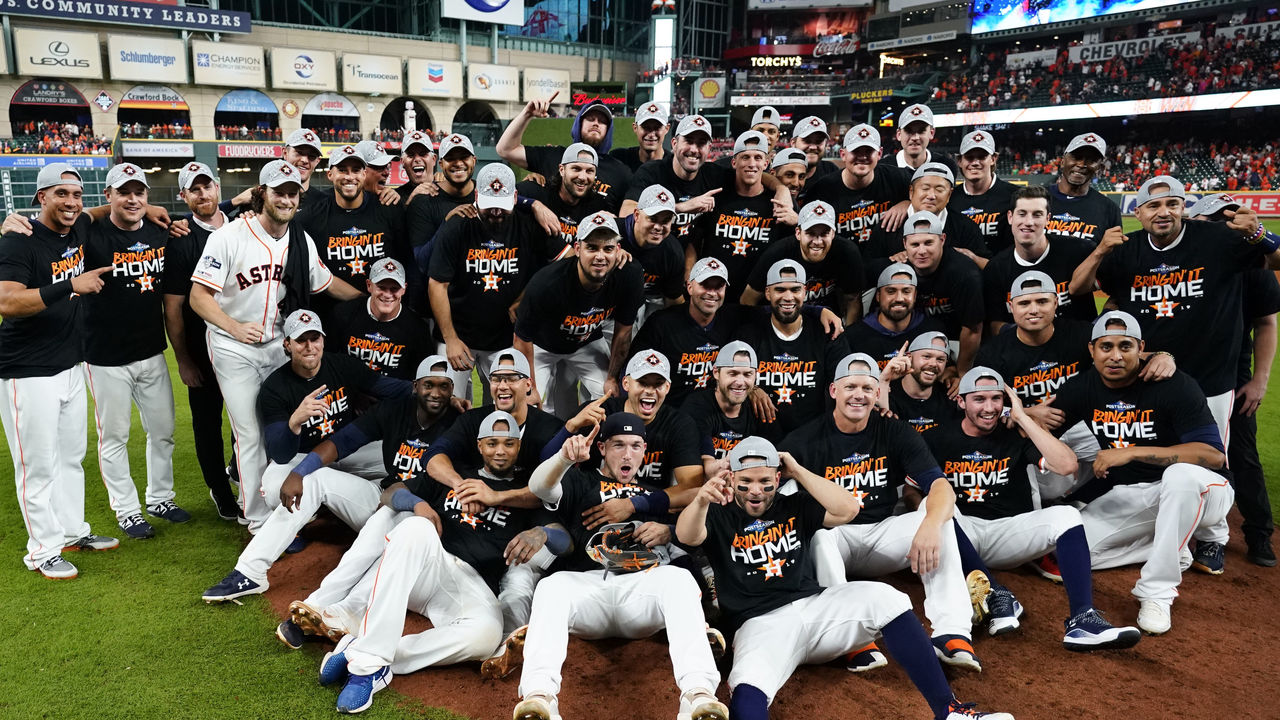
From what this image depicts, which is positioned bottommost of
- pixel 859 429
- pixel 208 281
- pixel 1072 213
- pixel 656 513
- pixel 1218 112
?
pixel 656 513

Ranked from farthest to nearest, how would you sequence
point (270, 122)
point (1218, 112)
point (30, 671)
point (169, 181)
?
point (270, 122)
point (169, 181)
point (1218, 112)
point (30, 671)

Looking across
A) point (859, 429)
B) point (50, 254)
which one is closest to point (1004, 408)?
point (859, 429)

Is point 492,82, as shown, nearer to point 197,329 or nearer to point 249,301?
point 197,329

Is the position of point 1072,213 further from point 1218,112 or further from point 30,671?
point 1218,112

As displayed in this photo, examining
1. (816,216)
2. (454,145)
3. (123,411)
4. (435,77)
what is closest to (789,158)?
(816,216)

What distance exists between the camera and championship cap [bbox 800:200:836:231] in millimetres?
6160

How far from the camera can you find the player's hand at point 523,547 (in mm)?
4734

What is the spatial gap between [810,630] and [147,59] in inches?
1712

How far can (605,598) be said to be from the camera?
4559 millimetres

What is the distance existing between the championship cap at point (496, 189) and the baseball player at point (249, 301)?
135cm

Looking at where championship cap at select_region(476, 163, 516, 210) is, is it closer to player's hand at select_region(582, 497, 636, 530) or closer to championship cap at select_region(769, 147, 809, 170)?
championship cap at select_region(769, 147, 809, 170)

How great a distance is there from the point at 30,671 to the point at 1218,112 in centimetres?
4237

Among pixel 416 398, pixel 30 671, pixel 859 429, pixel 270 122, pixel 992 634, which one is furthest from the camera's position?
pixel 270 122

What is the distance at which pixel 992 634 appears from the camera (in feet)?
16.2
